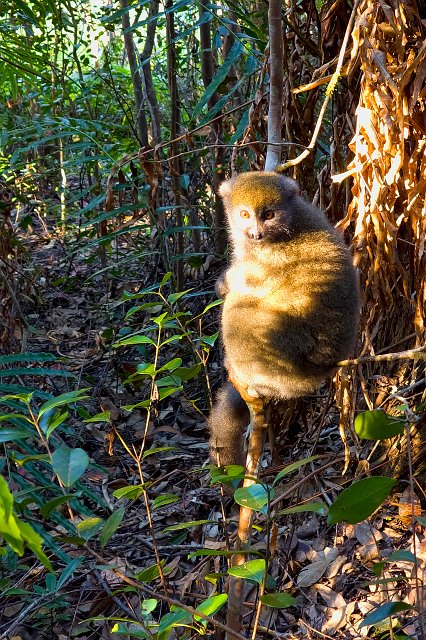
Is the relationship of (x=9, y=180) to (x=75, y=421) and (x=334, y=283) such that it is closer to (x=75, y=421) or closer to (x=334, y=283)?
(x=75, y=421)

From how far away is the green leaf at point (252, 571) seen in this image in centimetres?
182

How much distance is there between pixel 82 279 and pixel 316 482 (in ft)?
12.1

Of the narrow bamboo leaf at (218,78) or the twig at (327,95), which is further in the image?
the narrow bamboo leaf at (218,78)

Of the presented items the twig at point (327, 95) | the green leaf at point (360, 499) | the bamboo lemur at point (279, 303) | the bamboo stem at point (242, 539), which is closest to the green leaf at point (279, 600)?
the bamboo stem at point (242, 539)

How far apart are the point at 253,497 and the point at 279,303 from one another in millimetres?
1211

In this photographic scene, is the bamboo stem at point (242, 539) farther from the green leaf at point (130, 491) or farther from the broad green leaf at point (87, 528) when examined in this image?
the broad green leaf at point (87, 528)

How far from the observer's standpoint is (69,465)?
176 centimetres

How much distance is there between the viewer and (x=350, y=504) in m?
1.65

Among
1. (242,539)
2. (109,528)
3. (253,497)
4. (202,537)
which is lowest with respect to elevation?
(202,537)

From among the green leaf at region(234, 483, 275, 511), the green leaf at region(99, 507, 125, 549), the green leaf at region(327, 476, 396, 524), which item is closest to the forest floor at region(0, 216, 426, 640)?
the green leaf at region(99, 507, 125, 549)

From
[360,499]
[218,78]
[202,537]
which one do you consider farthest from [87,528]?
[218,78]

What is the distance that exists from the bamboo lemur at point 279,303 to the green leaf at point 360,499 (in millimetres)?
984

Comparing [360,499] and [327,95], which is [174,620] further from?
[327,95]

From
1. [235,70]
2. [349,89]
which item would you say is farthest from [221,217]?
[349,89]
